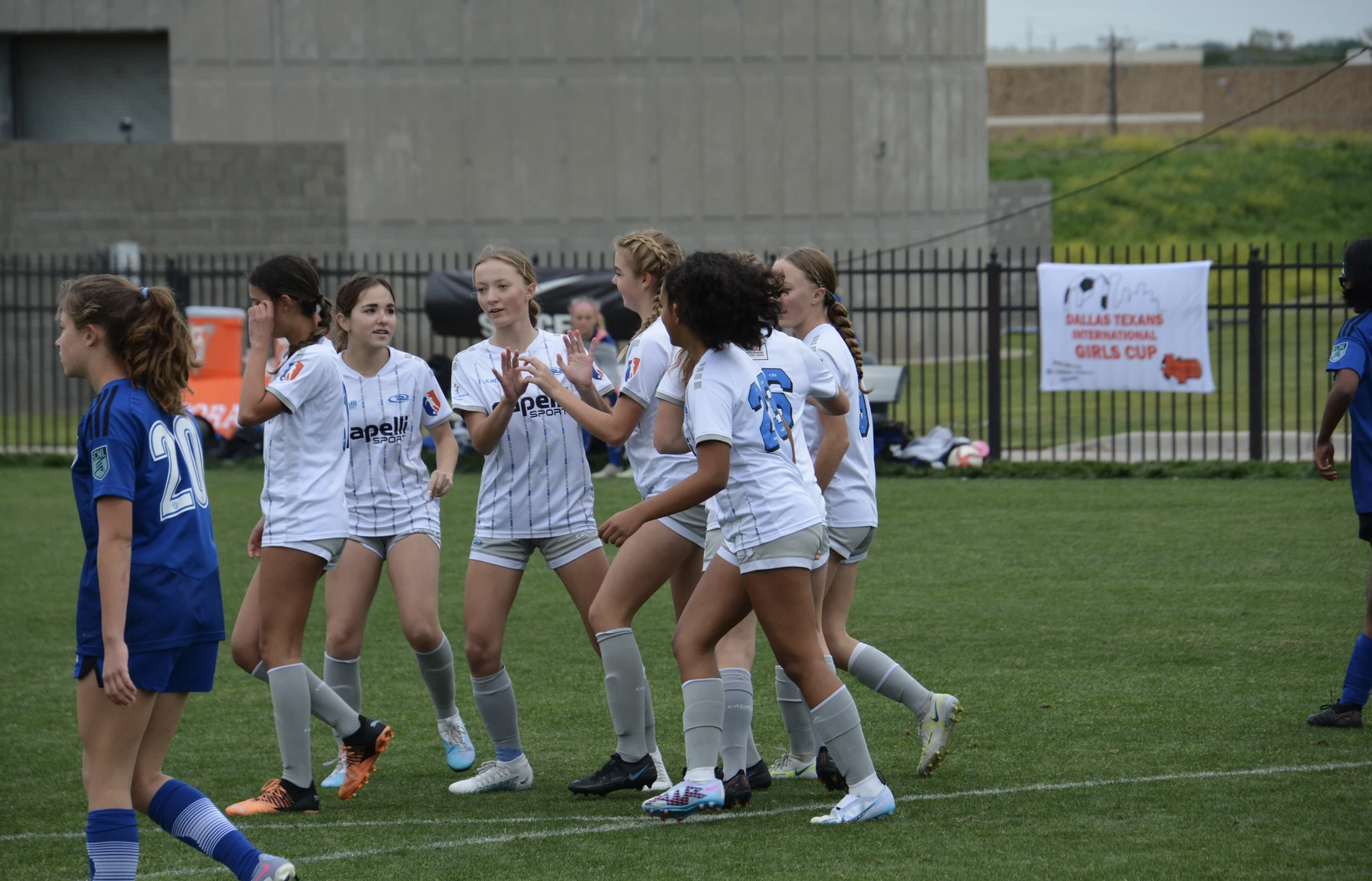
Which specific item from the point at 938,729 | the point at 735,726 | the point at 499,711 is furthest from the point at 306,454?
the point at 938,729

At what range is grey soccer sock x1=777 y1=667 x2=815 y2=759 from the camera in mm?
5613

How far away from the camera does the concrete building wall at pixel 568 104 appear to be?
25.1m

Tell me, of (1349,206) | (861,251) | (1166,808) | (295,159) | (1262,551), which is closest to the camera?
(1166,808)

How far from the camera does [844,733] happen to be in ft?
15.8

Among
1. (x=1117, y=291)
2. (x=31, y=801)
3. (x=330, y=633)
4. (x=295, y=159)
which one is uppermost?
(x=295, y=159)

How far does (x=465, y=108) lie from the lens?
1005 inches

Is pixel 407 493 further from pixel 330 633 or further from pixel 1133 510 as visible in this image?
pixel 1133 510

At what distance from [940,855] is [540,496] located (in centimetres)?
195

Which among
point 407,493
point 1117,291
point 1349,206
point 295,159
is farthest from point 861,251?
point 1349,206

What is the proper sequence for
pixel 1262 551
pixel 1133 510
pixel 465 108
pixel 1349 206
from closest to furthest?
pixel 1262 551, pixel 1133 510, pixel 465 108, pixel 1349 206

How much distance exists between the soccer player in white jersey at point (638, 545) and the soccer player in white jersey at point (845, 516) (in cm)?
49

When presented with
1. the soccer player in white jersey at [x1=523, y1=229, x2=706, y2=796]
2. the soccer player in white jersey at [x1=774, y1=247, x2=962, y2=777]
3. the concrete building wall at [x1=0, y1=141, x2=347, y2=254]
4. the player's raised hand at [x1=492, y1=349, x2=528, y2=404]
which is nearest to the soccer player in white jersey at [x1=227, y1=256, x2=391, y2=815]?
the player's raised hand at [x1=492, y1=349, x2=528, y2=404]

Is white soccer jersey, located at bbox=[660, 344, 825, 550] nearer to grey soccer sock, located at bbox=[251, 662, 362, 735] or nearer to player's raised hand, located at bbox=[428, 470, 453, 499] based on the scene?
player's raised hand, located at bbox=[428, 470, 453, 499]

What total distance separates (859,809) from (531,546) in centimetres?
159
